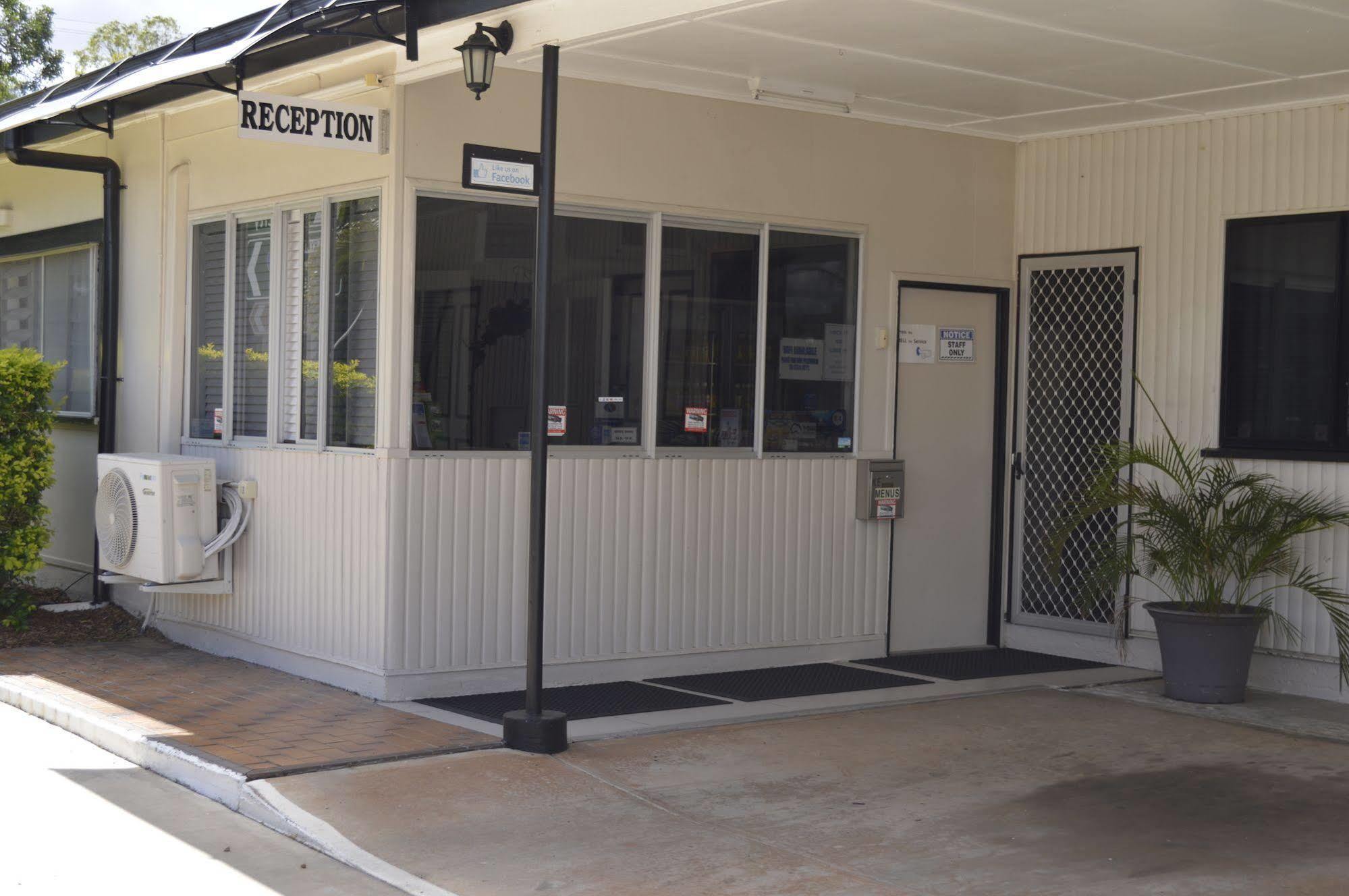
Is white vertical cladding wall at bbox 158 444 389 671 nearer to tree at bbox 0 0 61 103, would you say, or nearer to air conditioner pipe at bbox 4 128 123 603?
air conditioner pipe at bbox 4 128 123 603

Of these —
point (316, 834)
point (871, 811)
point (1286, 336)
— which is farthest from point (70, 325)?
point (1286, 336)

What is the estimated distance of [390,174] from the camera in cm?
758

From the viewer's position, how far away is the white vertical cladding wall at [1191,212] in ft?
27.5

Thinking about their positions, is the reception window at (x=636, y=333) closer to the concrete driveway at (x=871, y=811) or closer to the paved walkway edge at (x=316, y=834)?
the concrete driveway at (x=871, y=811)

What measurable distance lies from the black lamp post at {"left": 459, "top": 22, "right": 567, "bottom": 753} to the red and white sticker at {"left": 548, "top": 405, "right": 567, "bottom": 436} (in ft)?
4.75

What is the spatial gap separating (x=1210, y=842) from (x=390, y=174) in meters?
4.97

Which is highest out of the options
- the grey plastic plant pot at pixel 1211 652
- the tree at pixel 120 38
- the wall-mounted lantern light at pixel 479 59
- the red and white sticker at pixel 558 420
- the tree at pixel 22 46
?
the tree at pixel 120 38

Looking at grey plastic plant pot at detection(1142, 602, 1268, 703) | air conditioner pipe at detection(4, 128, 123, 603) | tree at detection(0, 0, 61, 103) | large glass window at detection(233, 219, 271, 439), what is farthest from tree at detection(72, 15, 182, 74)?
grey plastic plant pot at detection(1142, 602, 1268, 703)

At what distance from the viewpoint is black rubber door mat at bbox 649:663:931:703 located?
8250mm

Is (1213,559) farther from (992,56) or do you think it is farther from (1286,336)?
(992,56)

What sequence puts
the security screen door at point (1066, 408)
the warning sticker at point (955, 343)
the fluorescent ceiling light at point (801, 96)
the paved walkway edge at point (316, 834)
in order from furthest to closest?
1. the warning sticker at point (955, 343)
2. the security screen door at point (1066, 408)
3. the fluorescent ceiling light at point (801, 96)
4. the paved walkway edge at point (316, 834)

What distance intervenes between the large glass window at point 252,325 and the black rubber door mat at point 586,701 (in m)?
2.27

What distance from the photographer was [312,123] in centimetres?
730

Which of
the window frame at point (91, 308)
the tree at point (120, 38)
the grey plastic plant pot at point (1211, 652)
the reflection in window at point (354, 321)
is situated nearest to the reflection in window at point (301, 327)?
the reflection in window at point (354, 321)
